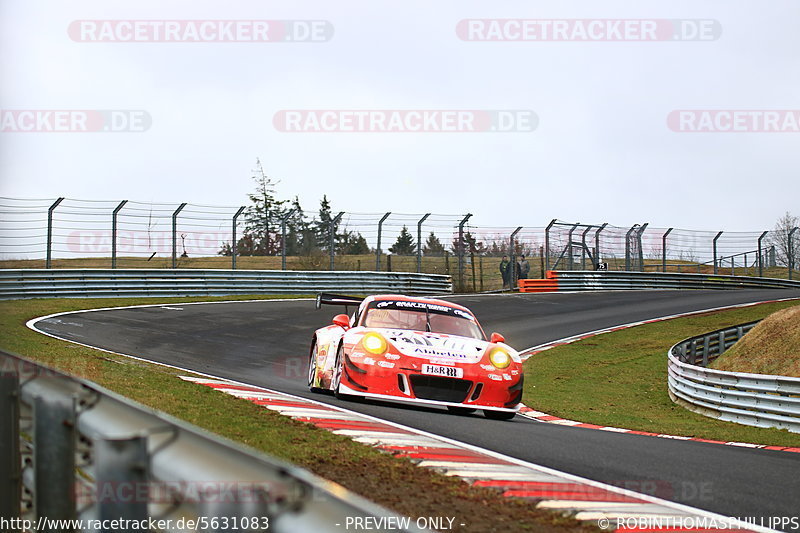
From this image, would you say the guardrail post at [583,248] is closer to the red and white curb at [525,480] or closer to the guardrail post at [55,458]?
the red and white curb at [525,480]

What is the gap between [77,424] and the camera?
2.47 m

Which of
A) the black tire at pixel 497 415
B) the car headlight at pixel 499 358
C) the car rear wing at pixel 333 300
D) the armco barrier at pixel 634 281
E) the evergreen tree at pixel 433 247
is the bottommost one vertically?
the black tire at pixel 497 415

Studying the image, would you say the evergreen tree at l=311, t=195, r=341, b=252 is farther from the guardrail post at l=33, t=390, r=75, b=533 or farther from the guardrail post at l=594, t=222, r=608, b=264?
the guardrail post at l=33, t=390, r=75, b=533

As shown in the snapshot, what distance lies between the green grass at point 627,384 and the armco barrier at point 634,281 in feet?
30.5

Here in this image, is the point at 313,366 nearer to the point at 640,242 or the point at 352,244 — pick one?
the point at 352,244

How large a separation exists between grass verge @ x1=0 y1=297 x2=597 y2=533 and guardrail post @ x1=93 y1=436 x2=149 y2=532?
2.23 m

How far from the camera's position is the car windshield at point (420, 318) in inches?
380

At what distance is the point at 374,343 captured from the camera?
867cm

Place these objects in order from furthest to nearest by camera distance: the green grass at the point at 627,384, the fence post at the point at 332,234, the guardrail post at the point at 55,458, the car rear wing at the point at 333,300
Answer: the fence post at the point at 332,234, the green grass at the point at 627,384, the car rear wing at the point at 333,300, the guardrail post at the point at 55,458

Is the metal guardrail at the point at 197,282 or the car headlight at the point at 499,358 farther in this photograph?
the metal guardrail at the point at 197,282

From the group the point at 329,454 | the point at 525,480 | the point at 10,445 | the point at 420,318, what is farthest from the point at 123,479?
the point at 420,318

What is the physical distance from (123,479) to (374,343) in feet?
21.7

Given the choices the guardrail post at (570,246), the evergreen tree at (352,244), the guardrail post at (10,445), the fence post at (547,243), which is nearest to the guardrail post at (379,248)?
the evergreen tree at (352,244)

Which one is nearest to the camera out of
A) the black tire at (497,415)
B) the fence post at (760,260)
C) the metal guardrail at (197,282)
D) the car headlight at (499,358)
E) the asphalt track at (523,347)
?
the asphalt track at (523,347)
